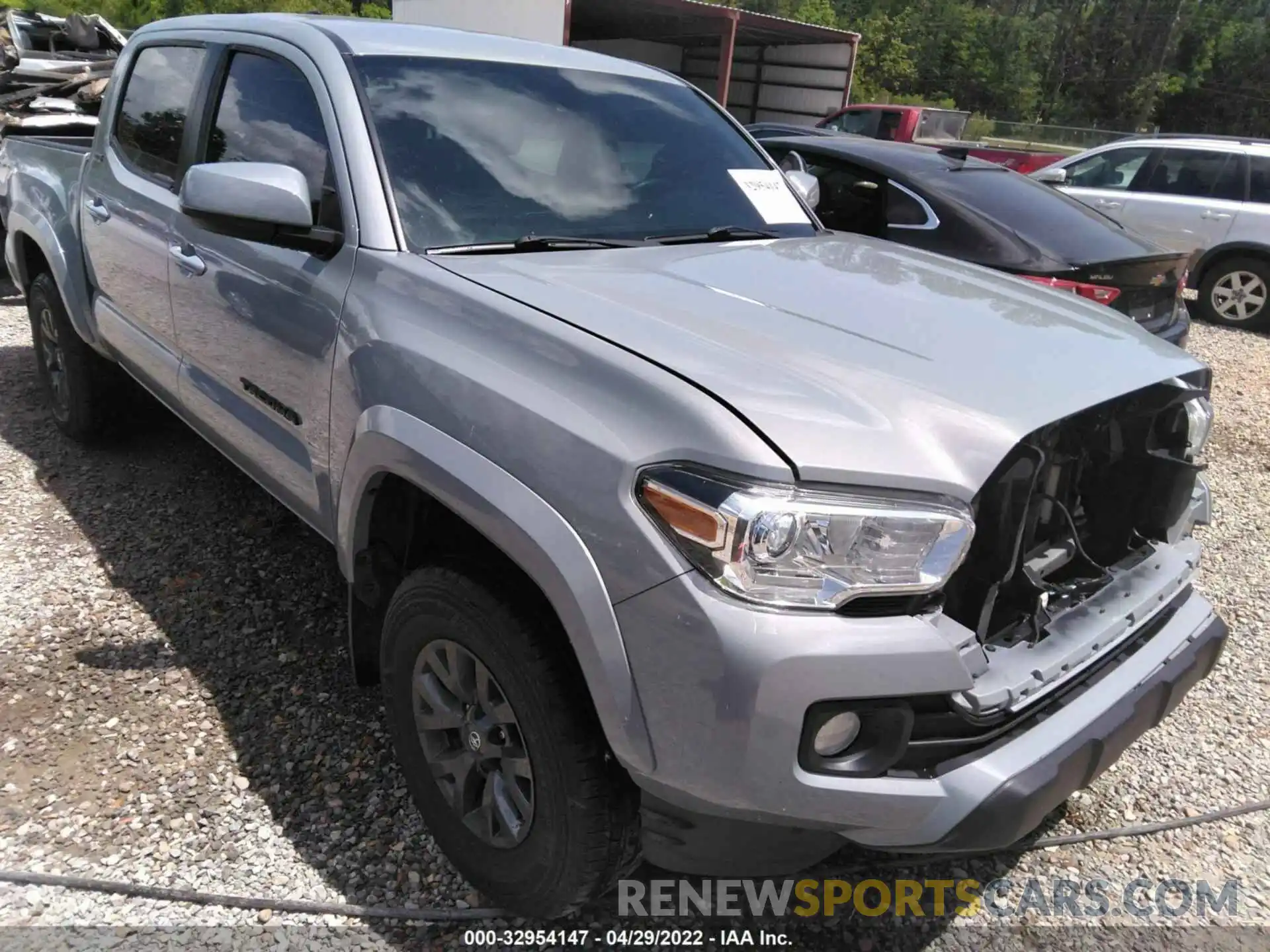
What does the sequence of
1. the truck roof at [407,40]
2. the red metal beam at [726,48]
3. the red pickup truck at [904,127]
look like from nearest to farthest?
the truck roof at [407,40] → the red pickup truck at [904,127] → the red metal beam at [726,48]

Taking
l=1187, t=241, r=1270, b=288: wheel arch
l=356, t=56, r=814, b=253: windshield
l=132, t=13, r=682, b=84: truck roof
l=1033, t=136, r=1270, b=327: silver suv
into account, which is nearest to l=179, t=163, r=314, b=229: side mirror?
l=356, t=56, r=814, b=253: windshield

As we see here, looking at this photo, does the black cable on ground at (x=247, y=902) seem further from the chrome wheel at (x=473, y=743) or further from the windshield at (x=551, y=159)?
the windshield at (x=551, y=159)

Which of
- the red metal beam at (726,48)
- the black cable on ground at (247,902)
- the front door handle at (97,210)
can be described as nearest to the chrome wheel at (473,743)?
the black cable on ground at (247,902)

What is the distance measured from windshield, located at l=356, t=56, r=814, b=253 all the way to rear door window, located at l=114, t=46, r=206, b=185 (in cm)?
106

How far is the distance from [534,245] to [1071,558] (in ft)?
4.89

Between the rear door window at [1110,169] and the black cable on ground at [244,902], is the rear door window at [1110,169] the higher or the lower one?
the higher one

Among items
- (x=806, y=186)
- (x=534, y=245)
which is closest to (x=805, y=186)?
(x=806, y=186)

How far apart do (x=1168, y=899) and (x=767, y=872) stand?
1314 millimetres

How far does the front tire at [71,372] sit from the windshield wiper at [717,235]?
9.64 feet

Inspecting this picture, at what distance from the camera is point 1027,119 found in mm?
62656

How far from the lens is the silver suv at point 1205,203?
9125mm

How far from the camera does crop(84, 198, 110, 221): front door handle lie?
3687 millimetres

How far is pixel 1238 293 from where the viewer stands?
9250 mm

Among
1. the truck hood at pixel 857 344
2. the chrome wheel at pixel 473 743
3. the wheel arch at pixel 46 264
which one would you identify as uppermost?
the truck hood at pixel 857 344
